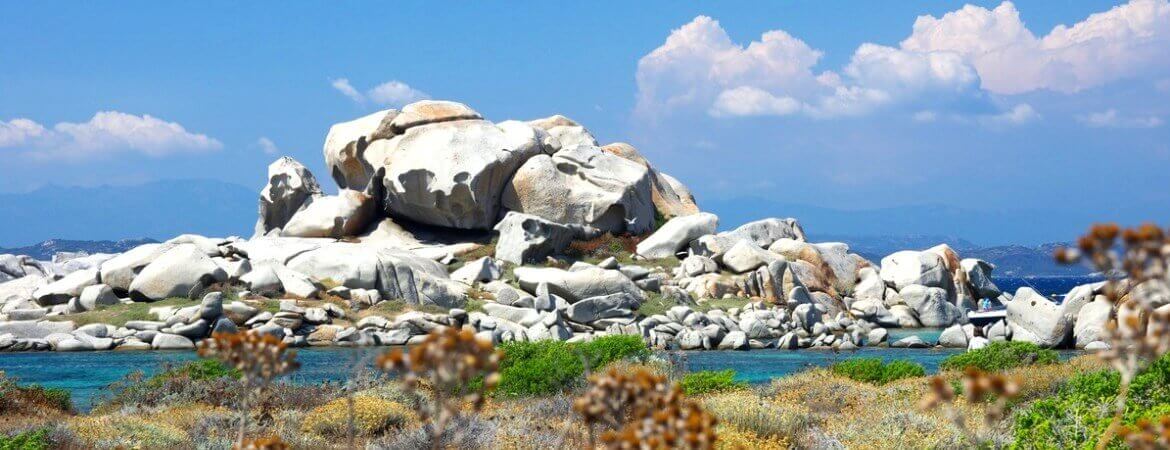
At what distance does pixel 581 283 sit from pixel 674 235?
35.5 ft

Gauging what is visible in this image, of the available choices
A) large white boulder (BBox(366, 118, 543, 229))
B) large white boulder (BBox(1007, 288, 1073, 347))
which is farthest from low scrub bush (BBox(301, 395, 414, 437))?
large white boulder (BBox(366, 118, 543, 229))

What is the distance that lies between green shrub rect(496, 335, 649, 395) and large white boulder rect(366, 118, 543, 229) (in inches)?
1118

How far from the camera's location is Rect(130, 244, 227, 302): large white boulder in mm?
38625

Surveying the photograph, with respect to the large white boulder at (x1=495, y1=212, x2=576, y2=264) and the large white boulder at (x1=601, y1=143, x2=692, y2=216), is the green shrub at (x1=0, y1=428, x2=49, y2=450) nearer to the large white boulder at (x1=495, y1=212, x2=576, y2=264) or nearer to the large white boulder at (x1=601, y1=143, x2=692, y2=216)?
the large white boulder at (x1=495, y1=212, x2=576, y2=264)

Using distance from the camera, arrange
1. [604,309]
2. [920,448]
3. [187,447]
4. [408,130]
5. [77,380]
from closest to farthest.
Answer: [920,448] → [187,447] → [77,380] → [604,309] → [408,130]

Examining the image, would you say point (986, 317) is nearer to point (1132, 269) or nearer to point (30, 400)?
point (30, 400)

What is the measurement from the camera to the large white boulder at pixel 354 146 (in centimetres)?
5444

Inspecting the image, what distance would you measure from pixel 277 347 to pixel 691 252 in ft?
148

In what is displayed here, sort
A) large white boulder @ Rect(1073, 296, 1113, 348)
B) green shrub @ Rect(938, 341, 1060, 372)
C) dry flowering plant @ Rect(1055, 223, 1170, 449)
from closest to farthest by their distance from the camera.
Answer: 1. dry flowering plant @ Rect(1055, 223, 1170, 449)
2. green shrub @ Rect(938, 341, 1060, 372)
3. large white boulder @ Rect(1073, 296, 1113, 348)

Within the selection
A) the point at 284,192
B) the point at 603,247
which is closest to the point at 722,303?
the point at 603,247

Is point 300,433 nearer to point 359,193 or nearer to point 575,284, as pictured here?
point 575,284

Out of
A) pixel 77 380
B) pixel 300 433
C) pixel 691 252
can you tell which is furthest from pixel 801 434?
pixel 691 252

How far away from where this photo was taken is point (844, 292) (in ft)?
162

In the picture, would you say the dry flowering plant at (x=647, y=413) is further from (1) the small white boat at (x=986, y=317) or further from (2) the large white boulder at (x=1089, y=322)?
(1) the small white boat at (x=986, y=317)
